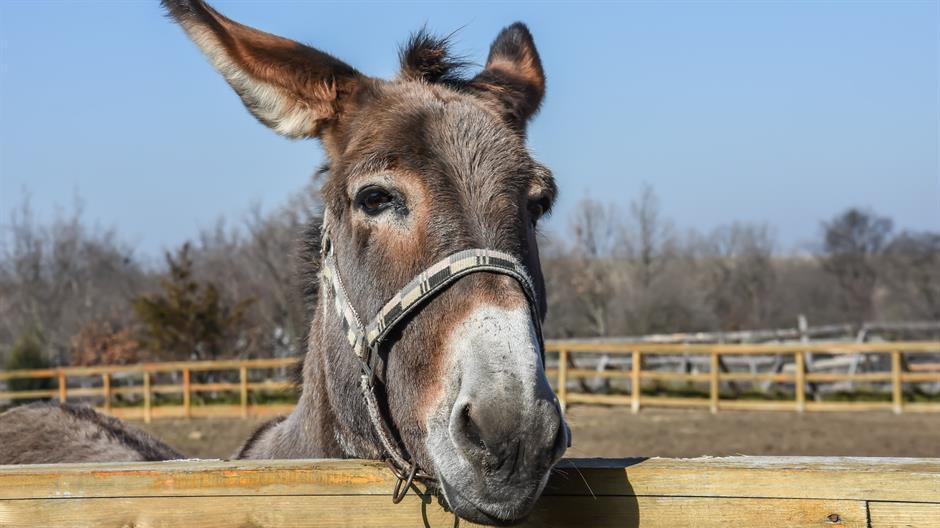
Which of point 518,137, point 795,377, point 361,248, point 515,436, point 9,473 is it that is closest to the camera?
point 515,436

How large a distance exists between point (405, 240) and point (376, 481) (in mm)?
676

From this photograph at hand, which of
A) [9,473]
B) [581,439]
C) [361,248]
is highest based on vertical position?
[361,248]

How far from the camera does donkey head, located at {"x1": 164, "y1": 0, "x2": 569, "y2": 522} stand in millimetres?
2041

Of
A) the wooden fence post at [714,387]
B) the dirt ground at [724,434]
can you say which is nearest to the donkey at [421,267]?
the dirt ground at [724,434]

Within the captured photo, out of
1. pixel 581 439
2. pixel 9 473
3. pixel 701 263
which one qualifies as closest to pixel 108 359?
pixel 581 439

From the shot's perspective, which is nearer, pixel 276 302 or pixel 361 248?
pixel 361 248

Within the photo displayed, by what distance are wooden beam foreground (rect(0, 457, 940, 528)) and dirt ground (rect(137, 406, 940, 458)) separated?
943 centimetres

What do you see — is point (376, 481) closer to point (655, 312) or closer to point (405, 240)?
point (405, 240)

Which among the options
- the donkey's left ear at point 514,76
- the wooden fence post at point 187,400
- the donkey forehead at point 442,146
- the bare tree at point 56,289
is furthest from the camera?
the bare tree at point 56,289

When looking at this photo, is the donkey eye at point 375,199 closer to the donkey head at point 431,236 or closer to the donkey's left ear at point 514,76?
the donkey head at point 431,236

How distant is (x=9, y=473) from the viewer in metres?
2.41

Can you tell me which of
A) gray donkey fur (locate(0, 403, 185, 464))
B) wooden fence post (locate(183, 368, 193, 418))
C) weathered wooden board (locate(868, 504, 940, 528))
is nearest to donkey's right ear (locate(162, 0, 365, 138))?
gray donkey fur (locate(0, 403, 185, 464))

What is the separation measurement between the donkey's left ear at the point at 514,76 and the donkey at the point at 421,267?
16 mm

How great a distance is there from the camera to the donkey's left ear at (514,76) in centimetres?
310
